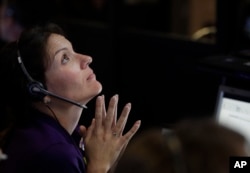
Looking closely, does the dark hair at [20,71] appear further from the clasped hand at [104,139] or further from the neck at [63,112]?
the clasped hand at [104,139]

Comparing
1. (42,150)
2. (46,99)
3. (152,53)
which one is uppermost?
(152,53)

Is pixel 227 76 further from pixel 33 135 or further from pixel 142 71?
pixel 142 71

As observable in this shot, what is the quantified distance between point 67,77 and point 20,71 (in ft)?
0.43

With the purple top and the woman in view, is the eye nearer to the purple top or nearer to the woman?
the woman

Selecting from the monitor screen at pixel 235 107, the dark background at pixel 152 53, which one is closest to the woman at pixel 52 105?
the monitor screen at pixel 235 107

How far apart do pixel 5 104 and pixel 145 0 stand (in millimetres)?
2541

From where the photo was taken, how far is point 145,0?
4.01 m

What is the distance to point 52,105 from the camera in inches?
63.4

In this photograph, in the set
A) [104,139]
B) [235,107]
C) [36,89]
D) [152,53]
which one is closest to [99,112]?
[104,139]

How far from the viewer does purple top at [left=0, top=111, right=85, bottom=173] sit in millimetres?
1445

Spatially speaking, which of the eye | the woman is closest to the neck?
the woman

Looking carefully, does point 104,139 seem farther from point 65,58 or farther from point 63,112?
point 65,58

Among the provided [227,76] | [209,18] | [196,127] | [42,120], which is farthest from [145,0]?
[196,127]

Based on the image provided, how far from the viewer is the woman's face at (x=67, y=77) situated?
160cm
